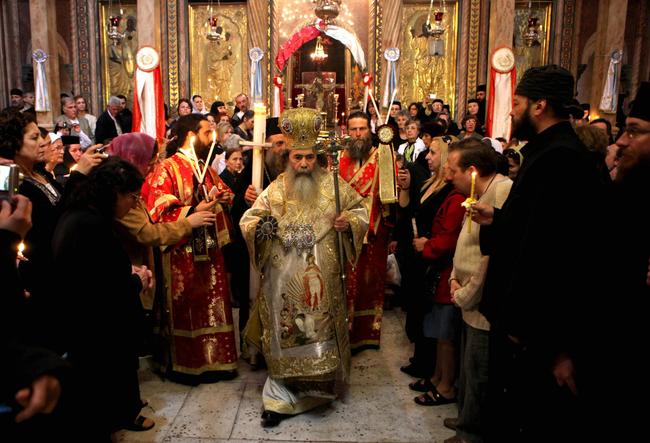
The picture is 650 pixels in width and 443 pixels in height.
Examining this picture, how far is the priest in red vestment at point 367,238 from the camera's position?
4.54 m

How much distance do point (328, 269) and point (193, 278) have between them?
1.06m

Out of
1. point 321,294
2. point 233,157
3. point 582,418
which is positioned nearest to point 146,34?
point 233,157

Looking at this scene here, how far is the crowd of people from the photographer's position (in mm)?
2301

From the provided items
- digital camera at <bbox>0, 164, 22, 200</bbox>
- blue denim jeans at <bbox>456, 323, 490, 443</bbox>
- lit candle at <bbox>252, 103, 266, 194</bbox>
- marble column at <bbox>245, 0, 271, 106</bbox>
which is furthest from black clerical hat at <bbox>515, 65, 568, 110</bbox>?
marble column at <bbox>245, 0, 271, 106</bbox>

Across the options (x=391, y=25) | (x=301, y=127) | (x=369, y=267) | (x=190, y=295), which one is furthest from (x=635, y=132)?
(x=391, y=25)

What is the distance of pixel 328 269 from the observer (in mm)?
3570

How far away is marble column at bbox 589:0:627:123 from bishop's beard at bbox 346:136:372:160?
8.22 metres

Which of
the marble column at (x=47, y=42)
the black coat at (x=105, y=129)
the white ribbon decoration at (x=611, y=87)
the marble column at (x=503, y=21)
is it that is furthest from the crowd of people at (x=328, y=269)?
the white ribbon decoration at (x=611, y=87)

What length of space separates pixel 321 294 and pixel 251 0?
402 inches

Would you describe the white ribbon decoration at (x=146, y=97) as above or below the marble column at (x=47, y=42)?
below

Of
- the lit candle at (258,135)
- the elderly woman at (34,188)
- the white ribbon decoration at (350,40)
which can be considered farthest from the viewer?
the white ribbon decoration at (350,40)

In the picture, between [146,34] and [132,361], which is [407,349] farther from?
[146,34]

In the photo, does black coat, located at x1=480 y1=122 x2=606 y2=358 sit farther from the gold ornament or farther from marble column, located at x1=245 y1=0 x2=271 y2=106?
marble column, located at x1=245 y1=0 x2=271 y2=106

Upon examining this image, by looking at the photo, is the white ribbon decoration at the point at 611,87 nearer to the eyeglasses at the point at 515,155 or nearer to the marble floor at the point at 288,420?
the eyeglasses at the point at 515,155
